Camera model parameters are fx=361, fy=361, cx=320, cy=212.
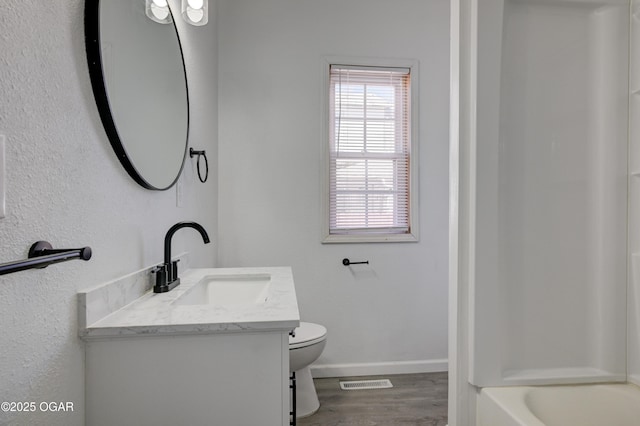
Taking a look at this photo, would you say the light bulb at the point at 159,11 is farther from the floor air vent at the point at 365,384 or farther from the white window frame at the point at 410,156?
the floor air vent at the point at 365,384

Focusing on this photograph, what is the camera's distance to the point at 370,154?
2.69 metres

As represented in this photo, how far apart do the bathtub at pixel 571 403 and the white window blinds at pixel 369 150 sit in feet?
4.83

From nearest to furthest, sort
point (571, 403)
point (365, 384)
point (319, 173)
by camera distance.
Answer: point (571, 403) → point (365, 384) → point (319, 173)

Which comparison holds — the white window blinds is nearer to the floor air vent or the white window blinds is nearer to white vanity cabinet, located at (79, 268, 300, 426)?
the floor air vent

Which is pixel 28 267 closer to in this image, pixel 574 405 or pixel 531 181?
pixel 531 181

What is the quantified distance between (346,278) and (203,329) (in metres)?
1.82

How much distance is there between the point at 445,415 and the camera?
6.88 ft

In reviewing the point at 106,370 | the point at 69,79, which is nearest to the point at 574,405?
the point at 106,370

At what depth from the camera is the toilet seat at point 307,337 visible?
193cm

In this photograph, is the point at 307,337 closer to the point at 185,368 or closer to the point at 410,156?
the point at 185,368

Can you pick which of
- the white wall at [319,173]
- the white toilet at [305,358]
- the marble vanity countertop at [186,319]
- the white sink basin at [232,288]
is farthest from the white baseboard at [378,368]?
the marble vanity countertop at [186,319]

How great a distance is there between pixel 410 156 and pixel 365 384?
1656mm

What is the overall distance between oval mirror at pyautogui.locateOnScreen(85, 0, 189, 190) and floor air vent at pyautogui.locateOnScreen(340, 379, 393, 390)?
5.85 feet

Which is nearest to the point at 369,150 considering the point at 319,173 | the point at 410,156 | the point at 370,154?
the point at 370,154
